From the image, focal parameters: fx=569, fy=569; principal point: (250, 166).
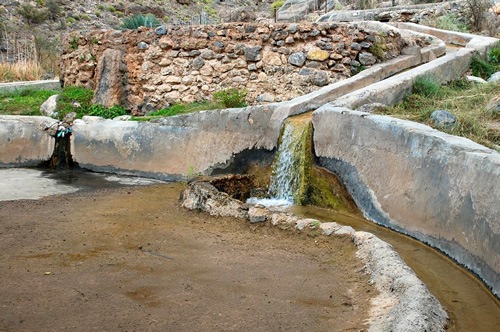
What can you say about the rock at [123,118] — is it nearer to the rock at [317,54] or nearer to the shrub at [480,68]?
the rock at [317,54]

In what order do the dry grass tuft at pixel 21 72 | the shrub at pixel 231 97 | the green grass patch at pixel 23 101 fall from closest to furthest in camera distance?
1. the shrub at pixel 231 97
2. the green grass patch at pixel 23 101
3. the dry grass tuft at pixel 21 72

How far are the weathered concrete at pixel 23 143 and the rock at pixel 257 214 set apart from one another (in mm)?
4260

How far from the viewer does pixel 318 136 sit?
6.70 m

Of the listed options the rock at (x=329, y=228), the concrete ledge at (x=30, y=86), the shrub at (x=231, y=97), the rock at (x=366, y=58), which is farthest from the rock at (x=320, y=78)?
the concrete ledge at (x=30, y=86)

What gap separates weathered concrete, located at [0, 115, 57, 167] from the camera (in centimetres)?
853

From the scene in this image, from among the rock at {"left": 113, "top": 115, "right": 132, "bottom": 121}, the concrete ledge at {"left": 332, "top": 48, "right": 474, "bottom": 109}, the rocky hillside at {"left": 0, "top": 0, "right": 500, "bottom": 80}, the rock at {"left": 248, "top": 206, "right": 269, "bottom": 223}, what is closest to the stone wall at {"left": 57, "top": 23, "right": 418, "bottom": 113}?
the rock at {"left": 113, "top": 115, "right": 132, "bottom": 121}

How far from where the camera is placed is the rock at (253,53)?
8.75 m

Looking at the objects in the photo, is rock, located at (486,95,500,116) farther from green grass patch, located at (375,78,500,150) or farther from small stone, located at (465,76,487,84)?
small stone, located at (465,76,487,84)

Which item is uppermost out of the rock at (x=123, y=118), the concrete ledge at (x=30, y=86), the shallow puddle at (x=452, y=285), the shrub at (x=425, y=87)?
the concrete ledge at (x=30, y=86)

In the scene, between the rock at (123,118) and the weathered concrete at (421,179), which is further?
the rock at (123,118)

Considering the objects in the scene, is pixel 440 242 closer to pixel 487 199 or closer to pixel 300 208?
pixel 487 199

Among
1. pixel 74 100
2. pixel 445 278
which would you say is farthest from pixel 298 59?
pixel 445 278

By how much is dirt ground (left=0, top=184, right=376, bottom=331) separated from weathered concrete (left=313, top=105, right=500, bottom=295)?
868 mm

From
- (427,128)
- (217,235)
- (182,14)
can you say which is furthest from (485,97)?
(182,14)
